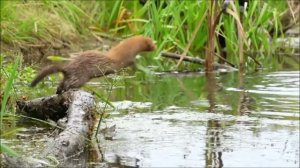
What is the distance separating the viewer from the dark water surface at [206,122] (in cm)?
553

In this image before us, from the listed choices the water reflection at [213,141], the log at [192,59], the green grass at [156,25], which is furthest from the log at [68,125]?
the log at [192,59]

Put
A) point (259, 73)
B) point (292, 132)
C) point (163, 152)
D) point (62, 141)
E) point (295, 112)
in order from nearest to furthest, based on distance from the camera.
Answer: point (62, 141) → point (163, 152) → point (292, 132) → point (295, 112) → point (259, 73)

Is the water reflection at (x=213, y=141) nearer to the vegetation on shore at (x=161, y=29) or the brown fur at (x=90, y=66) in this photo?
the brown fur at (x=90, y=66)

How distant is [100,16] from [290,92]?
5330mm

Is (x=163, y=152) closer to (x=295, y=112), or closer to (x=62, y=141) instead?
(x=62, y=141)

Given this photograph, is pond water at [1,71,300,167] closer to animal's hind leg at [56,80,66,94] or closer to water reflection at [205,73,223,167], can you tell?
water reflection at [205,73,223,167]

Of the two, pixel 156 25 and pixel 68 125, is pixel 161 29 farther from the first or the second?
pixel 68 125

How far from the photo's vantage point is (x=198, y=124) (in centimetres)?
655

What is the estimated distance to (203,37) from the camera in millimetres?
10922

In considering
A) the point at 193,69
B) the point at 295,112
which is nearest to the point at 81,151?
the point at 295,112

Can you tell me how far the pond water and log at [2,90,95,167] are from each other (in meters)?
0.14

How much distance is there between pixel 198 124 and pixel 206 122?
12cm

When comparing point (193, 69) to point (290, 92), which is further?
point (193, 69)

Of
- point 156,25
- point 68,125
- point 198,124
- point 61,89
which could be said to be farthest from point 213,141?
point 156,25
